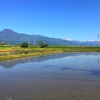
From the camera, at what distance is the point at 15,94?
11.2 meters

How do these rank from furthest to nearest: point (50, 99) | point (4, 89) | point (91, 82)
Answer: point (91, 82) < point (4, 89) < point (50, 99)

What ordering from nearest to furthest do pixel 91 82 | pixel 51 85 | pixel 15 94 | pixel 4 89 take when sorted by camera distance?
1. pixel 15 94
2. pixel 4 89
3. pixel 51 85
4. pixel 91 82

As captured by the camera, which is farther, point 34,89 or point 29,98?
point 34,89

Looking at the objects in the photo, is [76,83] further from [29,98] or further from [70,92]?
[29,98]

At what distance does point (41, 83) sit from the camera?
47.2 feet

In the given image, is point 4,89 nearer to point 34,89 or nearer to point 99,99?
point 34,89

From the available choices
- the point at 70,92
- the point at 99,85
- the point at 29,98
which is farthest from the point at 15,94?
the point at 99,85

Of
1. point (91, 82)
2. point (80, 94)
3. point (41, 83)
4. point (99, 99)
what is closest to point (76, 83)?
point (91, 82)

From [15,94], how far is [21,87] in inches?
69.3

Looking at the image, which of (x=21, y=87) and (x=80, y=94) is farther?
(x=21, y=87)

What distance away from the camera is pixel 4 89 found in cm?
1234

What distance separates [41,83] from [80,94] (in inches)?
145

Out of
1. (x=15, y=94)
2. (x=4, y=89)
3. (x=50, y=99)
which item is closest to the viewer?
(x=50, y=99)

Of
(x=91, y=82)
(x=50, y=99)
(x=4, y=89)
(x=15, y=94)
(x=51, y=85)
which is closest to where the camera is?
(x=50, y=99)
